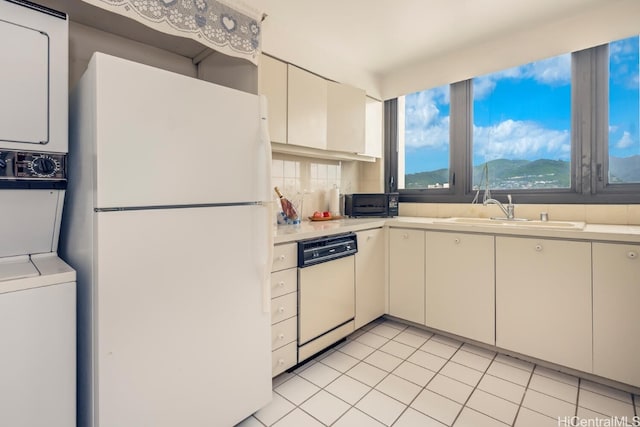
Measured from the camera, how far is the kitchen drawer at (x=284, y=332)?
1.75m

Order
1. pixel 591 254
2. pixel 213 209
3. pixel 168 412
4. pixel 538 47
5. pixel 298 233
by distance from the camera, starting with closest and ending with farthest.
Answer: pixel 168 412 → pixel 213 209 → pixel 591 254 → pixel 298 233 → pixel 538 47

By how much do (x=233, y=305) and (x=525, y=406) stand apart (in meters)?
1.56

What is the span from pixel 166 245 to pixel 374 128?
95.3 inches

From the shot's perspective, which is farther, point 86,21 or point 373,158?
point 373,158

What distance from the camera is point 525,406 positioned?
1620 mm

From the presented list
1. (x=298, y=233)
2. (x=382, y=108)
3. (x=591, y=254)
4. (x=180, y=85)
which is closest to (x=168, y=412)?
(x=298, y=233)

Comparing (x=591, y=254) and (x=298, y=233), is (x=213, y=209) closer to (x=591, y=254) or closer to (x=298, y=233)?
(x=298, y=233)

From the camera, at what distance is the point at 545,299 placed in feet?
6.29

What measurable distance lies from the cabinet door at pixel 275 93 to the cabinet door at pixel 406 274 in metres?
1.22

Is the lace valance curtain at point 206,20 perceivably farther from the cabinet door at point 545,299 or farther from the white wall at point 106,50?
the cabinet door at point 545,299

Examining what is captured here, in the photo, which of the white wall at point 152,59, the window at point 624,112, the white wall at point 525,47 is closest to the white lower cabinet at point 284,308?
the white wall at point 152,59

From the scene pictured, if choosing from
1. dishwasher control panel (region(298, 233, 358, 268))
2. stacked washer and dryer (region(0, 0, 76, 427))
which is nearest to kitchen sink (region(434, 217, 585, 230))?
dishwasher control panel (region(298, 233, 358, 268))

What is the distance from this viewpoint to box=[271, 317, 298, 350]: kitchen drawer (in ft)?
5.74

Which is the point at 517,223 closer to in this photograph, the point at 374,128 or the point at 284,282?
the point at 374,128
